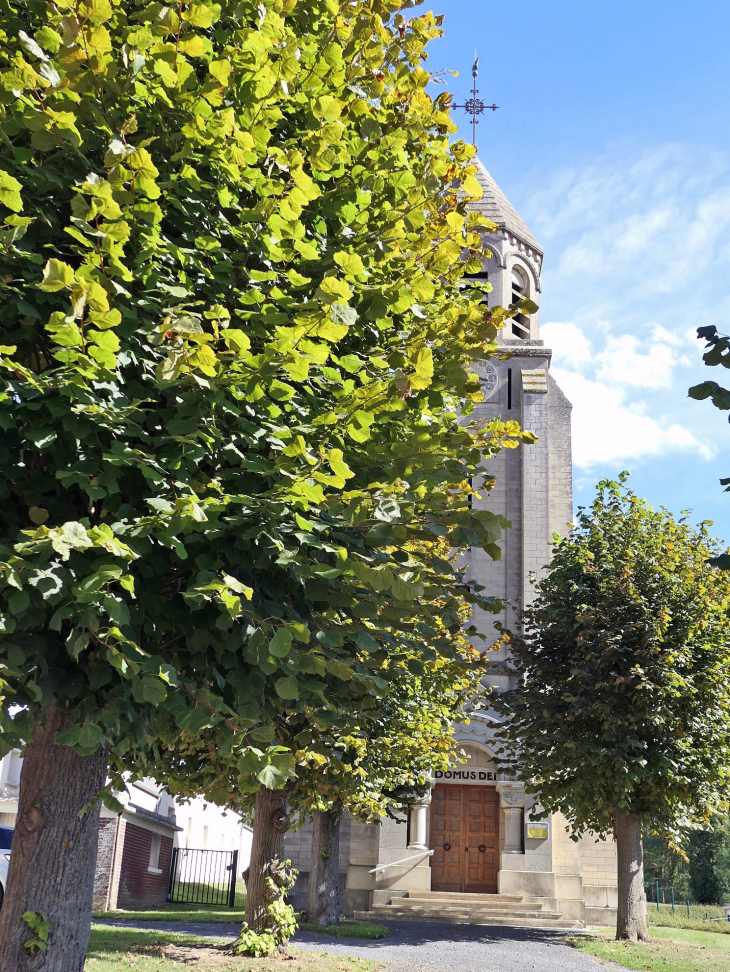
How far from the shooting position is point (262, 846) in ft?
43.3

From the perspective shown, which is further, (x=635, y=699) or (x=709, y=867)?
(x=709, y=867)

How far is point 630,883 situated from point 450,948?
4427 mm

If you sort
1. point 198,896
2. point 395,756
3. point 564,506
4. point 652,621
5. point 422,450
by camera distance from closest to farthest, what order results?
point 422,450, point 395,756, point 652,621, point 198,896, point 564,506

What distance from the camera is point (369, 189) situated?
5.70 m

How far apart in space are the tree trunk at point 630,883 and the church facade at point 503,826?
4240 mm

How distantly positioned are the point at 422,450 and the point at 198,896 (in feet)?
84.0

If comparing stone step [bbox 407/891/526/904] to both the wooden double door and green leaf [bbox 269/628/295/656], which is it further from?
green leaf [bbox 269/628/295/656]

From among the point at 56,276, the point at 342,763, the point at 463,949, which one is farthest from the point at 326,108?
the point at 463,949

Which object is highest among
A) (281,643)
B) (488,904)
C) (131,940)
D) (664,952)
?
(281,643)

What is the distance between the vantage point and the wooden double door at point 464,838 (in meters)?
24.5

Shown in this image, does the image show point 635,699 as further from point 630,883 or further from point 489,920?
point 489,920

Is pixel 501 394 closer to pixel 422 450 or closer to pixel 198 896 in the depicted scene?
pixel 198 896

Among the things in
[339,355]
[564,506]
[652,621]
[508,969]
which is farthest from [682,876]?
[339,355]

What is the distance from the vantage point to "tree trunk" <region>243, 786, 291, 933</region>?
12.8 m
